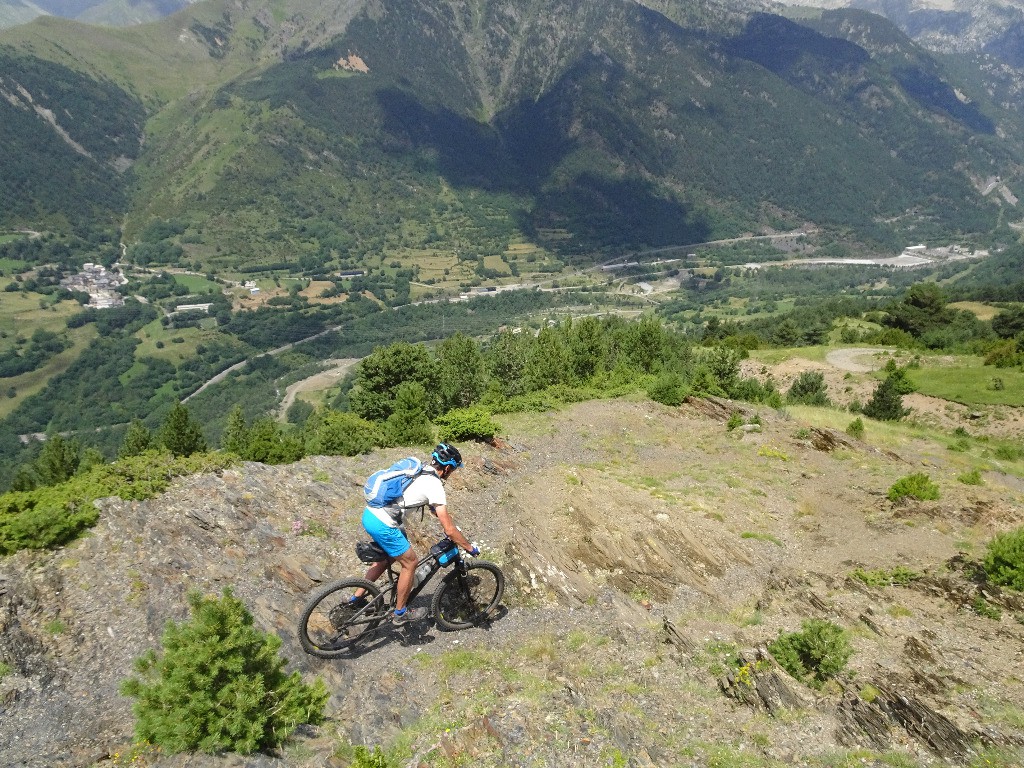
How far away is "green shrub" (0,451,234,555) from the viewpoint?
975 centimetres

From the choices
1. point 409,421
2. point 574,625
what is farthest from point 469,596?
point 409,421

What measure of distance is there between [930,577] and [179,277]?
22157 cm

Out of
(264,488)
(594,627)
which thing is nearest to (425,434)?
(264,488)

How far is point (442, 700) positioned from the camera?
361 inches

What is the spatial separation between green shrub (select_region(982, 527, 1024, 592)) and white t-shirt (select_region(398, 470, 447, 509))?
43.2 ft

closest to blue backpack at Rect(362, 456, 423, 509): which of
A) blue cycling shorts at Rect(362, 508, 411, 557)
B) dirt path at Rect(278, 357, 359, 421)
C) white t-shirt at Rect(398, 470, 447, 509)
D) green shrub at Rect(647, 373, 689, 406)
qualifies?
white t-shirt at Rect(398, 470, 447, 509)

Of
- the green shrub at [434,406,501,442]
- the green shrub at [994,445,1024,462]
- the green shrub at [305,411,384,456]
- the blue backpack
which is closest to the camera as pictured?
the blue backpack

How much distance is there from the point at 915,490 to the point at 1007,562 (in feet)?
20.7

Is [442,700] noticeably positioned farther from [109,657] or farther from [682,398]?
[682,398]

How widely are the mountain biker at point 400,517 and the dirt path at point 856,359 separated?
172 feet

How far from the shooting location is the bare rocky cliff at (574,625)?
26.6 ft

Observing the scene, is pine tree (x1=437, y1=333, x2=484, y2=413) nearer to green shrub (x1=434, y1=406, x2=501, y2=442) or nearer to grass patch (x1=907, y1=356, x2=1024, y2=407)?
green shrub (x1=434, y1=406, x2=501, y2=442)

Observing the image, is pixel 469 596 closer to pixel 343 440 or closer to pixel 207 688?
pixel 207 688

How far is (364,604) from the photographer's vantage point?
32.3 ft
